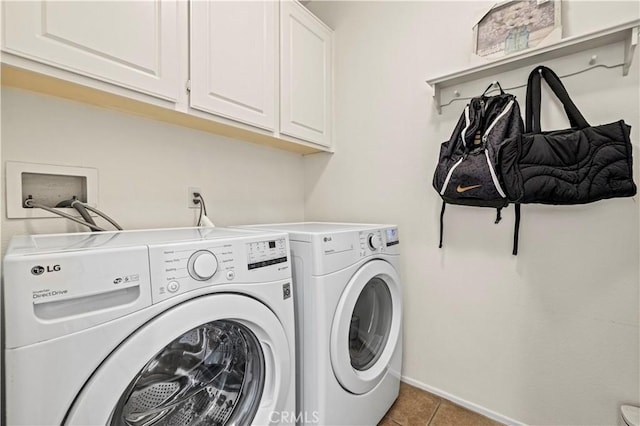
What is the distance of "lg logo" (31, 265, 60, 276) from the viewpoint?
1.68 ft

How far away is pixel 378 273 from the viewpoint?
1.22 metres

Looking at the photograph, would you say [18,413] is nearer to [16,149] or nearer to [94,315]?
[94,315]

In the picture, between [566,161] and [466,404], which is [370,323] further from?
[566,161]

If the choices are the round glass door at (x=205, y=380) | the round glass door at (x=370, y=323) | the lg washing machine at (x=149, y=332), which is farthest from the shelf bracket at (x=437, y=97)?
the round glass door at (x=205, y=380)

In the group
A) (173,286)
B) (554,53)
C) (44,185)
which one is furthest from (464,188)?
(44,185)

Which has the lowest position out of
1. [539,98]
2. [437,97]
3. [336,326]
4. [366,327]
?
[366,327]

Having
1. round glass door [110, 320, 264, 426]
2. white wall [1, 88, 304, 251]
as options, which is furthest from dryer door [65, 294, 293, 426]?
white wall [1, 88, 304, 251]

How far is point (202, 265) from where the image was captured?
712 millimetres

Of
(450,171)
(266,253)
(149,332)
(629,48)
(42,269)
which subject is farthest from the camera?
(450,171)

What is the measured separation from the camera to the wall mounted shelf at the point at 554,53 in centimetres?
98

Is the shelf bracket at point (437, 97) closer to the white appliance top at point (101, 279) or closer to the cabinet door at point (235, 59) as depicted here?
the cabinet door at point (235, 59)

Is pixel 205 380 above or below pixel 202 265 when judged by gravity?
below

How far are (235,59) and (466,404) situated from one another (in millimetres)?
1911

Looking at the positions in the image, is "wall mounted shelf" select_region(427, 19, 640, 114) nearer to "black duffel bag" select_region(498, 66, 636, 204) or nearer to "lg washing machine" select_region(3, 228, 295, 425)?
"black duffel bag" select_region(498, 66, 636, 204)
